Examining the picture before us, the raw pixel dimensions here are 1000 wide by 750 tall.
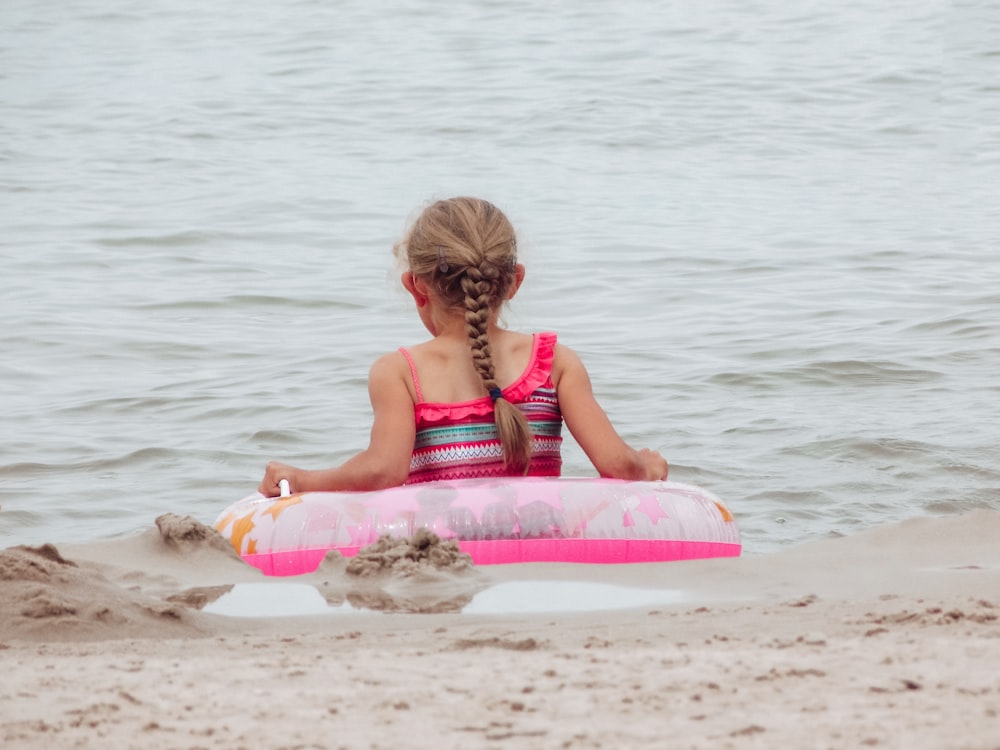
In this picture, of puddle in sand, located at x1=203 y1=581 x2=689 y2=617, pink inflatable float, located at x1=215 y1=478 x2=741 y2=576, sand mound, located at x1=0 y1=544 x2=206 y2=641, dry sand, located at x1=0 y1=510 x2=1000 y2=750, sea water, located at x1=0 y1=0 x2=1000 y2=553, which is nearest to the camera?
dry sand, located at x1=0 y1=510 x2=1000 y2=750

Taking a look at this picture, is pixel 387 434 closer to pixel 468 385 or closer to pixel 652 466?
pixel 468 385

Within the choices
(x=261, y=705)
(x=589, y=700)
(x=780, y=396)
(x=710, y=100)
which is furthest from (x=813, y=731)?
(x=710, y=100)

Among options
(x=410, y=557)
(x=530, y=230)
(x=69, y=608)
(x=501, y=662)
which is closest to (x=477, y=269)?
(x=410, y=557)

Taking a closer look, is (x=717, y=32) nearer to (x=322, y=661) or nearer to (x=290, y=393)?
(x=290, y=393)

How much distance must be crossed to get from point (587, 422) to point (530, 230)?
917 cm

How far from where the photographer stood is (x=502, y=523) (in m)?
4.24

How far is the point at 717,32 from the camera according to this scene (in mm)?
25516

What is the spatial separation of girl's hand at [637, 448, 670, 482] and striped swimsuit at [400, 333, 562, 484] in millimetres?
296

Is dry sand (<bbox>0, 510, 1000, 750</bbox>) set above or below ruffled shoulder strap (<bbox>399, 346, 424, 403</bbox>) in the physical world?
below

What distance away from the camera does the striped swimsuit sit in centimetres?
449

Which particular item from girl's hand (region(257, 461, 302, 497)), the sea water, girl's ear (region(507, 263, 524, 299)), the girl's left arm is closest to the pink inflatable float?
the girl's left arm

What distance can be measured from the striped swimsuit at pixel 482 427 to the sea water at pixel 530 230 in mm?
470

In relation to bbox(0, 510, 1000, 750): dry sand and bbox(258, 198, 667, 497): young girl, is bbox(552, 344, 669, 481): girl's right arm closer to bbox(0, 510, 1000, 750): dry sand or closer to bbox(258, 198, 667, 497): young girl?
bbox(258, 198, 667, 497): young girl

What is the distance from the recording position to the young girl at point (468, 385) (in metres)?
4.44
